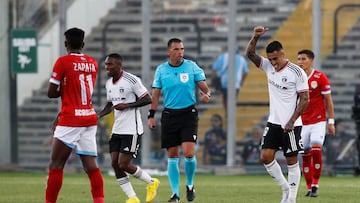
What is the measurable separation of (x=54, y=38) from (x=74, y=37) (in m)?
12.0

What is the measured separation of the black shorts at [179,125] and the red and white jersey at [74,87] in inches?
138

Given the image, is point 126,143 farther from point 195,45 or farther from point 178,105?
point 195,45

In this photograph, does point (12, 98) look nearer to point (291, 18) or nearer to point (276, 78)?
point (291, 18)

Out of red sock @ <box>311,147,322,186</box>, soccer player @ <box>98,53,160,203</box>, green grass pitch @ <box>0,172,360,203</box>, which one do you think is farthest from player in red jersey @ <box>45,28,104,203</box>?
red sock @ <box>311,147,322,186</box>

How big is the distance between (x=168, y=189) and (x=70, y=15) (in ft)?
22.7

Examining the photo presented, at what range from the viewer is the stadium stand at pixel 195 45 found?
23.4 m

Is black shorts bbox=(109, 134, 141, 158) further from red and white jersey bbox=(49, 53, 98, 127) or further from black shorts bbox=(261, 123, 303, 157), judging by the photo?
red and white jersey bbox=(49, 53, 98, 127)

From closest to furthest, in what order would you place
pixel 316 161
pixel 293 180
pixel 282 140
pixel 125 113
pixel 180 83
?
pixel 293 180 → pixel 282 140 → pixel 125 113 → pixel 180 83 → pixel 316 161

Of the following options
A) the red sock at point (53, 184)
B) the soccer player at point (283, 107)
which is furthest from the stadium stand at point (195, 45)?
the red sock at point (53, 184)

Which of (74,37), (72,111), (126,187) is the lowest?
(126,187)

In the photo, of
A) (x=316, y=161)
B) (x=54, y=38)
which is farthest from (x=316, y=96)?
(x=54, y=38)

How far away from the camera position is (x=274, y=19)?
23.5 m

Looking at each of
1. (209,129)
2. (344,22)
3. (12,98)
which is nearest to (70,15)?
(12,98)

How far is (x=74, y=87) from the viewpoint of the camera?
1232cm
